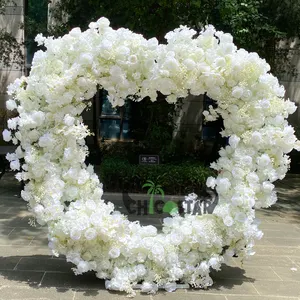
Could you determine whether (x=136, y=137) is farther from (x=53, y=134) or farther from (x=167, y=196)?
(x=53, y=134)

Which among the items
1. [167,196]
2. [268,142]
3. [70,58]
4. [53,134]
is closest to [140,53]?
[70,58]

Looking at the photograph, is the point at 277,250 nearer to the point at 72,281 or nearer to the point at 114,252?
the point at 114,252

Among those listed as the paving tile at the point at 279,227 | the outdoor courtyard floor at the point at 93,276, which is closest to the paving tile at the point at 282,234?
the outdoor courtyard floor at the point at 93,276

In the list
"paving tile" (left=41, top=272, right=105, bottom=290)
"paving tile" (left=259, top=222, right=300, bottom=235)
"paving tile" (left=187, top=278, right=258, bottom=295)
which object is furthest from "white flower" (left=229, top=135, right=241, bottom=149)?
"paving tile" (left=259, top=222, right=300, bottom=235)

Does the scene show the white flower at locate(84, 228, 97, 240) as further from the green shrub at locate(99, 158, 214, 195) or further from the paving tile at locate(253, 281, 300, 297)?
the green shrub at locate(99, 158, 214, 195)

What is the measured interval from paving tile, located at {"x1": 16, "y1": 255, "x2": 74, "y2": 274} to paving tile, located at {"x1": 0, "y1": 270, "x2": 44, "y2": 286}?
0.46 feet

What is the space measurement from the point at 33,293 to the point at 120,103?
6.50 feet

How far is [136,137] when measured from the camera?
12.9m

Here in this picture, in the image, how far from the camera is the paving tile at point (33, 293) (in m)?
4.21

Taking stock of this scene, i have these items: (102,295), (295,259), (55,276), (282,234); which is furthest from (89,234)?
(282,234)

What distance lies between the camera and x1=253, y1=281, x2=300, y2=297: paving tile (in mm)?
4613

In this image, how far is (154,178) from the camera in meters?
8.44

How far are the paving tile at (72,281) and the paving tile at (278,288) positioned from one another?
1621 mm

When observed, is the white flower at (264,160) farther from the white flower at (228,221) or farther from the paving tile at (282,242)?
the paving tile at (282,242)
